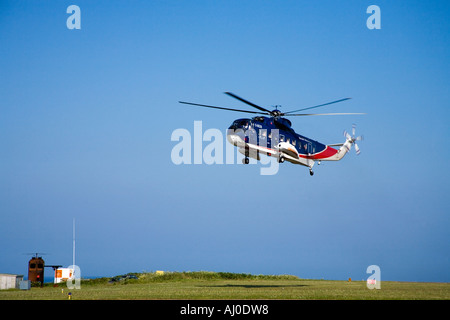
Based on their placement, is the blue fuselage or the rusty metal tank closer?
the blue fuselage

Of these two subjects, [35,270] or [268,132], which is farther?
[35,270]

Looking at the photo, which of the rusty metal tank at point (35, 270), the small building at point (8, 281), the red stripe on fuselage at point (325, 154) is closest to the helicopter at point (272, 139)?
the red stripe on fuselage at point (325, 154)

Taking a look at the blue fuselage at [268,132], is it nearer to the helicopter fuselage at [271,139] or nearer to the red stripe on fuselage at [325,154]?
the helicopter fuselage at [271,139]

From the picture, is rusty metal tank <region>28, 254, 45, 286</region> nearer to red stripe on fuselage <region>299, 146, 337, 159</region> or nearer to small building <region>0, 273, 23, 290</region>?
small building <region>0, 273, 23, 290</region>

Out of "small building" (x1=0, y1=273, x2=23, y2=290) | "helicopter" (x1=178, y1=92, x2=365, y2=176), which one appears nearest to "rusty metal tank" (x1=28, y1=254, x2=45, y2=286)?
"small building" (x1=0, y1=273, x2=23, y2=290)

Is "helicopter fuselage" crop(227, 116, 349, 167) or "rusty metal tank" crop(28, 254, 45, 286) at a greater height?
"helicopter fuselage" crop(227, 116, 349, 167)

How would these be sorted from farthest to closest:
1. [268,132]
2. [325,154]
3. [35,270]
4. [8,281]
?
[35,270], [8,281], [325,154], [268,132]

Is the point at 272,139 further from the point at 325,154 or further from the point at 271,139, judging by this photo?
the point at 325,154

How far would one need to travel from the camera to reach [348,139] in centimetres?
6022

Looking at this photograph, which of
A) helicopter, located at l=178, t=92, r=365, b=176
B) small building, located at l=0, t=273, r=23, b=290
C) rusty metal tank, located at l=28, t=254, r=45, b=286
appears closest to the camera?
helicopter, located at l=178, t=92, r=365, b=176

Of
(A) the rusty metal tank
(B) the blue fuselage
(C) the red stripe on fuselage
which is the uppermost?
(B) the blue fuselage

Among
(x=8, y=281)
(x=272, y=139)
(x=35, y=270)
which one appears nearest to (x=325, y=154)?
(x=272, y=139)

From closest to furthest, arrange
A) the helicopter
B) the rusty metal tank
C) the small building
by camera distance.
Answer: the helicopter, the small building, the rusty metal tank
